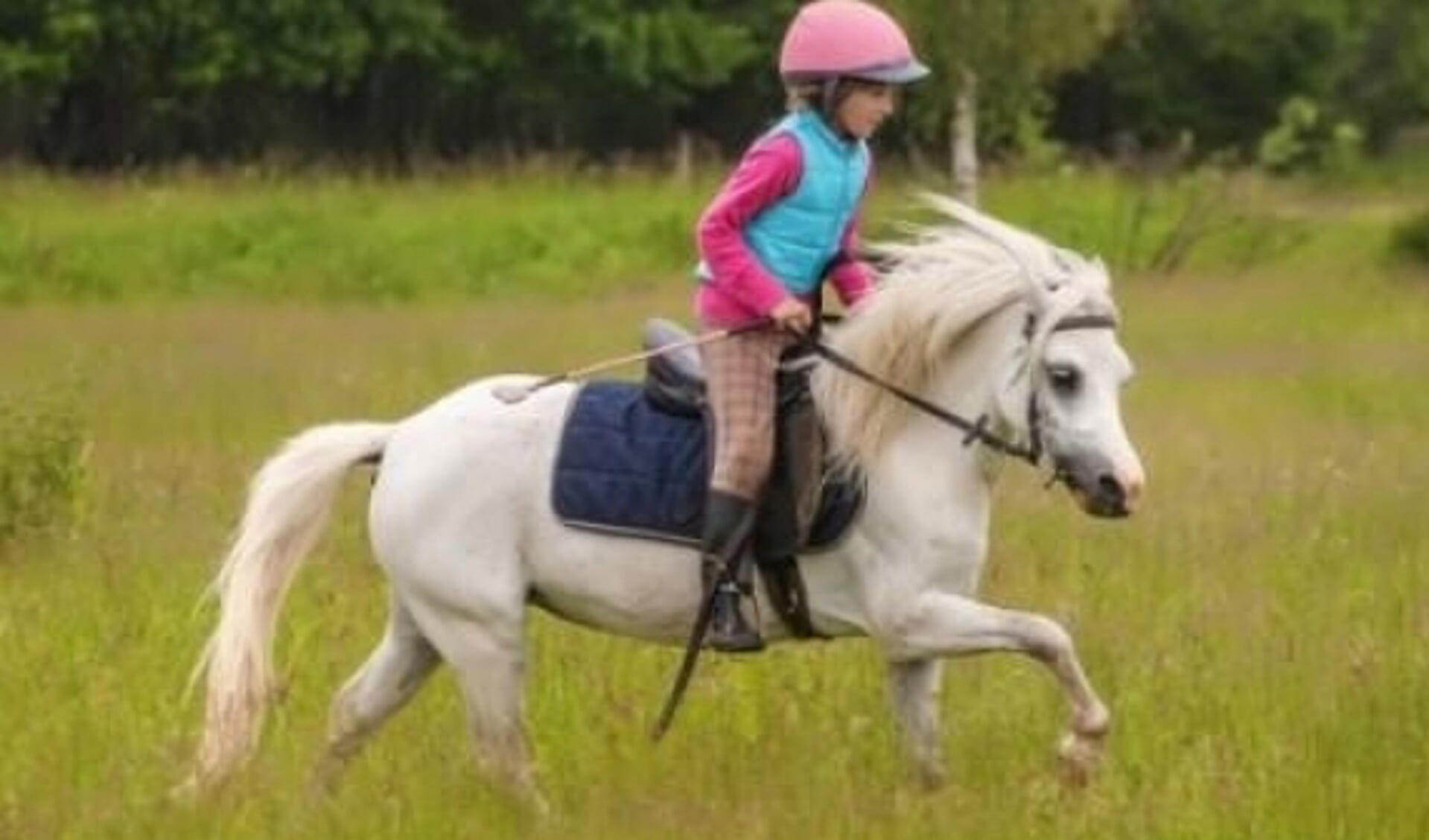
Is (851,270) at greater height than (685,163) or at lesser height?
greater

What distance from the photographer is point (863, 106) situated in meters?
8.59

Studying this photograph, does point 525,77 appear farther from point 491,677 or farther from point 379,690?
point 491,677

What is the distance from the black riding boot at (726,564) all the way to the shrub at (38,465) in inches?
213

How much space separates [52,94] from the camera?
46.0 m

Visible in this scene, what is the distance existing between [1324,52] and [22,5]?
20.4 m

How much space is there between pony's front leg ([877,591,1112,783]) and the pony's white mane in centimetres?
43

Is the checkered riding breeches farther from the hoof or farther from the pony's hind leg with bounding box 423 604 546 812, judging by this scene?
the hoof

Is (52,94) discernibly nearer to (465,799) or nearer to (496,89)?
(496,89)

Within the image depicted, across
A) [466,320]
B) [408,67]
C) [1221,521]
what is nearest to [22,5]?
[408,67]

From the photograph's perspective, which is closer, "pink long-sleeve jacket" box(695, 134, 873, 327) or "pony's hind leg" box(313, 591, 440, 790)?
"pink long-sleeve jacket" box(695, 134, 873, 327)

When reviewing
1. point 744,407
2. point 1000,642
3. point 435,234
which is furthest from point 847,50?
point 435,234

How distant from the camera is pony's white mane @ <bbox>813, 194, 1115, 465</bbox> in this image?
8562 mm

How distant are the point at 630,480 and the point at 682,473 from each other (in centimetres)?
13

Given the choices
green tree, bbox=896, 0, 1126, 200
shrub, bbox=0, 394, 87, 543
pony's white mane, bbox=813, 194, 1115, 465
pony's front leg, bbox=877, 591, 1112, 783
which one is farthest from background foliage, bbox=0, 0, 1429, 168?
pony's front leg, bbox=877, 591, 1112, 783
